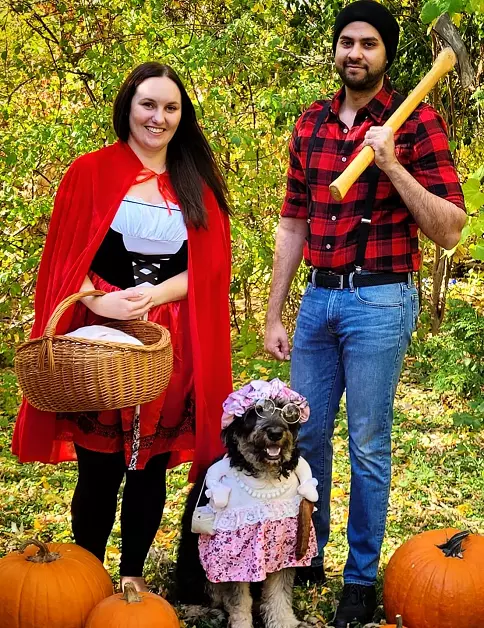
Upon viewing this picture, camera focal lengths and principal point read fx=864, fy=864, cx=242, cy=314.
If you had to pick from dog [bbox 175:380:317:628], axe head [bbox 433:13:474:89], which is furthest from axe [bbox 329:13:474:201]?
axe head [bbox 433:13:474:89]

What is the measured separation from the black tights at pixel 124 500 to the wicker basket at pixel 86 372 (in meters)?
0.49

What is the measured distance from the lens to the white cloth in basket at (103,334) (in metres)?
2.95

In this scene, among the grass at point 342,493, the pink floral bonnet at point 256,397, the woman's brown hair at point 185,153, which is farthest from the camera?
the grass at point 342,493

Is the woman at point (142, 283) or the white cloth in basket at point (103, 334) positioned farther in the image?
the woman at point (142, 283)

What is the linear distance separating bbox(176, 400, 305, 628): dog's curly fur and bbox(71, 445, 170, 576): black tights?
0.55 ft

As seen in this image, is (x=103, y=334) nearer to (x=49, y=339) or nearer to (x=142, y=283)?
(x=49, y=339)

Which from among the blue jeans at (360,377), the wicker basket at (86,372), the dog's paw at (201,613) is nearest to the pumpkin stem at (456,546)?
the blue jeans at (360,377)

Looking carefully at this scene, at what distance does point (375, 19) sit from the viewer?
3.11 m

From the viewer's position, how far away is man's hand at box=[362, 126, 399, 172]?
2916 mm

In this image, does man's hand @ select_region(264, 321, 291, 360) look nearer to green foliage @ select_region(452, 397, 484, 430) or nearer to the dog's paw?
the dog's paw

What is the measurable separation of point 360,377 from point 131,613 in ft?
3.88

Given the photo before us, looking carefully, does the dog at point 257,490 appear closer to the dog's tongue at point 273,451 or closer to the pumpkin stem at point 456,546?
the dog's tongue at point 273,451

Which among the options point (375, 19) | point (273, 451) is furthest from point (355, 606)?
point (375, 19)

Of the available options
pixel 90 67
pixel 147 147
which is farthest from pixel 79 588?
pixel 90 67
